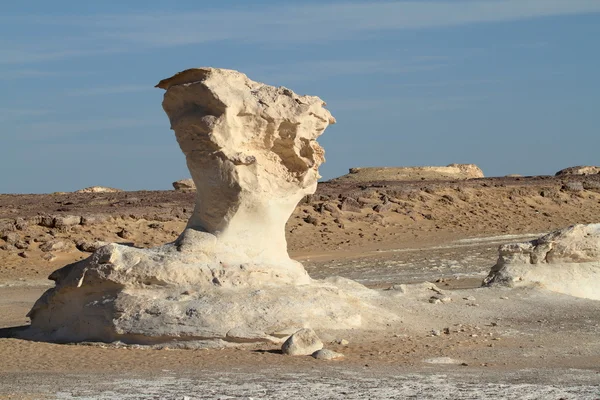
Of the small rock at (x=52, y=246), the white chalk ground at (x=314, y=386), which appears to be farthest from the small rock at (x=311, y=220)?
the white chalk ground at (x=314, y=386)

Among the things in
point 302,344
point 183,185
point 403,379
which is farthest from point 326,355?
point 183,185

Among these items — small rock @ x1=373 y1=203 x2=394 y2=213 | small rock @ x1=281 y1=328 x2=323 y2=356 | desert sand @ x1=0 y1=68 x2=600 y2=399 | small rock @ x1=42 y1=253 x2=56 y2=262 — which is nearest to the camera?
desert sand @ x1=0 y1=68 x2=600 y2=399

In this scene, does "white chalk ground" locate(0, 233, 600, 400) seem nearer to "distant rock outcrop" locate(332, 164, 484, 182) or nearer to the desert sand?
the desert sand

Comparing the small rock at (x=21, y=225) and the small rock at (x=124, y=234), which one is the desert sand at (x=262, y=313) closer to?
the small rock at (x=21, y=225)

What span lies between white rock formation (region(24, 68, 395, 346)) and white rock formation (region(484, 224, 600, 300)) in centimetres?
257

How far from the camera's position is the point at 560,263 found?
12.6 meters

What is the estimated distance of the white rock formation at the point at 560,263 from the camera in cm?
1247

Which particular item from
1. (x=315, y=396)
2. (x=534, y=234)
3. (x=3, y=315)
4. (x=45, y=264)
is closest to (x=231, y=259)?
(x=315, y=396)

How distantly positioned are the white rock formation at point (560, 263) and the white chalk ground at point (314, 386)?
428cm

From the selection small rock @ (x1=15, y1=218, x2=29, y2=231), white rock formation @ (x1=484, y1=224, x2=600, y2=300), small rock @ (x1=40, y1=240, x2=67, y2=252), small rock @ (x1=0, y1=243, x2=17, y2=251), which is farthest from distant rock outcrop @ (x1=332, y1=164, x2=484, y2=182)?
white rock formation @ (x1=484, y1=224, x2=600, y2=300)

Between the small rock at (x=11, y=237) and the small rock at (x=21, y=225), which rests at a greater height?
the small rock at (x=21, y=225)

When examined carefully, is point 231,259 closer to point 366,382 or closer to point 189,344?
point 189,344

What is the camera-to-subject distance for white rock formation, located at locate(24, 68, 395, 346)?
31.3 ft

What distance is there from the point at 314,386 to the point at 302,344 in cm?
141
